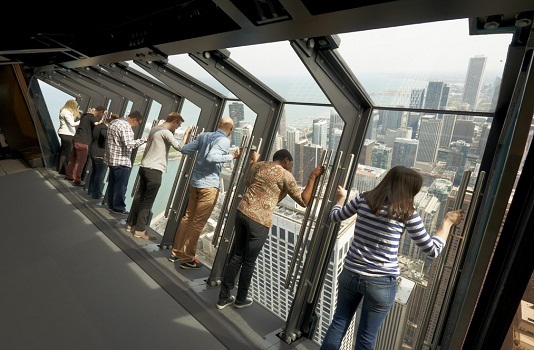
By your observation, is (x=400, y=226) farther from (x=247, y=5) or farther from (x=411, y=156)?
(x=247, y=5)

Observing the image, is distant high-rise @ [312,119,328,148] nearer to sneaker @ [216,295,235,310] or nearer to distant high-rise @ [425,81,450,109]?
distant high-rise @ [425,81,450,109]

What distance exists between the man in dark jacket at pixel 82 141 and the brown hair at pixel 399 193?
540 cm

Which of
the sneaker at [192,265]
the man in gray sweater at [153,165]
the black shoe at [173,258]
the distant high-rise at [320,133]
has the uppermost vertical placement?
the distant high-rise at [320,133]

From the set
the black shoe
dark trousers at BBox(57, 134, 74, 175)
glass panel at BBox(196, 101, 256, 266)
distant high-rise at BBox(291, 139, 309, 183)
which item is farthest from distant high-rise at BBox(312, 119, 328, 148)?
dark trousers at BBox(57, 134, 74, 175)

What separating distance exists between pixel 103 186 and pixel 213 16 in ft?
16.4

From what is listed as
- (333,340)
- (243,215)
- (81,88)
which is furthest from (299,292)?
(81,88)

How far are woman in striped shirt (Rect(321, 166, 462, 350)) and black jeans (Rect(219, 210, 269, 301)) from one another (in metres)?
0.88

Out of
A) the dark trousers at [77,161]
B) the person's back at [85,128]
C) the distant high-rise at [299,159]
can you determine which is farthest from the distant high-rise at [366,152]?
the dark trousers at [77,161]

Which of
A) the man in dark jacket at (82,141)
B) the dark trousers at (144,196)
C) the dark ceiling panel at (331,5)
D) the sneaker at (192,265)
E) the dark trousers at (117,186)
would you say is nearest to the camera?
the dark ceiling panel at (331,5)

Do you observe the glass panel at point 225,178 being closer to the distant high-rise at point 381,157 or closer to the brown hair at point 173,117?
the brown hair at point 173,117

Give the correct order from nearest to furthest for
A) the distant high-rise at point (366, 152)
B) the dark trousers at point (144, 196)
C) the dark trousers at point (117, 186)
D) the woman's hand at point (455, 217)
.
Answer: the woman's hand at point (455, 217)
the distant high-rise at point (366, 152)
the dark trousers at point (144, 196)
the dark trousers at point (117, 186)

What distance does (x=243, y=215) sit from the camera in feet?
8.86

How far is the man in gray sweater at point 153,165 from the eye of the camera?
3973 mm

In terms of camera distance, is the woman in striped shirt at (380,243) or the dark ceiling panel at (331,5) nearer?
the dark ceiling panel at (331,5)
